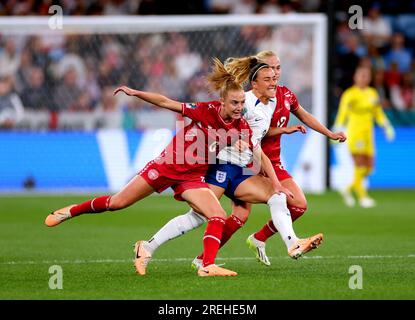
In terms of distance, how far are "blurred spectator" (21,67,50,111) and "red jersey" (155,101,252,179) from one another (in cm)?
1080

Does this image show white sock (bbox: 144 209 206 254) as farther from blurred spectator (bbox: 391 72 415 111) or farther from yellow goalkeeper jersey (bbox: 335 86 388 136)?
blurred spectator (bbox: 391 72 415 111)

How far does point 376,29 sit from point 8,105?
8229mm

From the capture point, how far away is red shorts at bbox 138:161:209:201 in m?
8.68

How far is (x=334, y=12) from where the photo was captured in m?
19.6

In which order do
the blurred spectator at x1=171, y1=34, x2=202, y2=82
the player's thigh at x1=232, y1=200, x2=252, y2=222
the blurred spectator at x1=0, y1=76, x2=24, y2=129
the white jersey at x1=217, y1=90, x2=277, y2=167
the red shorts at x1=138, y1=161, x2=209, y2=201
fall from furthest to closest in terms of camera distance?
1. the blurred spectator at x1=171, y1=34, x2=202, y2=82
2. the blurred spectator at x1=0, y1=76, x2=24, y2=129
3. the player's thigh at x1=232, y1=200, x2=252, y2=222
4. the white jersey at x1=217, y1=90, x2=277, y2=167
5. the red shorts at x1=138, y1=161, x2=209, y2=201

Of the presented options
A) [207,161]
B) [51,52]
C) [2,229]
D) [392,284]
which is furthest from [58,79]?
[392,284]

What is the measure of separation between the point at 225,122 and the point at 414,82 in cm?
1370

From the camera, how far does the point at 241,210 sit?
30.5 feet

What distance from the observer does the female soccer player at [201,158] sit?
8500 mm

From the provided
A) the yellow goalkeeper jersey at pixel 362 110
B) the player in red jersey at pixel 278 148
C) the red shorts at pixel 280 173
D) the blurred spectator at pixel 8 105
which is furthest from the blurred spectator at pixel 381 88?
the red shorts at pixel 280 173

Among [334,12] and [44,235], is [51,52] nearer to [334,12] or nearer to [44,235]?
[334,12]

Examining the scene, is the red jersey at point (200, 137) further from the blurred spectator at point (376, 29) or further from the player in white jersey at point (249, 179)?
the blurred spectator at point (376, 29)

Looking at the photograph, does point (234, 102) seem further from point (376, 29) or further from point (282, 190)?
point (376, 29)

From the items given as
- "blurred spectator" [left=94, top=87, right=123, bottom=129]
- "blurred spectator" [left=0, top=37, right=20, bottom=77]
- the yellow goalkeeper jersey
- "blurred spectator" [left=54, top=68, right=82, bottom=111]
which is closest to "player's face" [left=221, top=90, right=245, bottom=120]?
the yellow goalkeeper jersey
